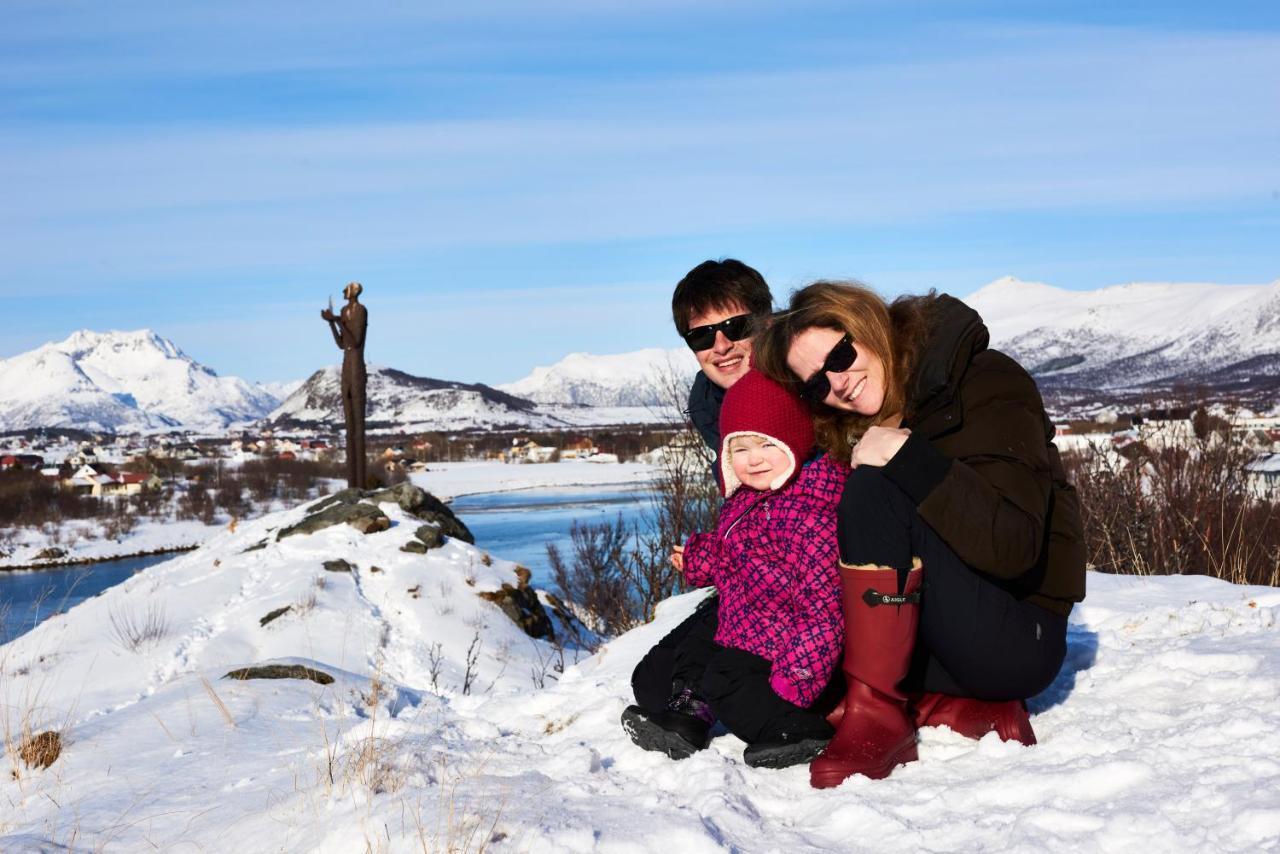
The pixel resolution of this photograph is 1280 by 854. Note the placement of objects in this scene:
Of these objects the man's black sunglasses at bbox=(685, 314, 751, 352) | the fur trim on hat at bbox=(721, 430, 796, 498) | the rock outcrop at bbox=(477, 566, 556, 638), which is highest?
the man's black sunglasses at bbox=(685, 314, 751, 352)

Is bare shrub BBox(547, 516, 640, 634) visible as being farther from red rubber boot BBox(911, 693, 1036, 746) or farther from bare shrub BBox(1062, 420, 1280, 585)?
red rubber boot BBox(911, 693, 1036, 746)

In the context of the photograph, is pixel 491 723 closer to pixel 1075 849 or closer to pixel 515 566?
pixel 1075 849

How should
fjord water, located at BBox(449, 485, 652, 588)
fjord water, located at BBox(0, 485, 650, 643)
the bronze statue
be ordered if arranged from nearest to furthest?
the bronze statue → fjord water, located at BBox(0, 485, 650, 643) → fjord water, located at BBox(449, 485, 652, 588)

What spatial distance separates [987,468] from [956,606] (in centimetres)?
40

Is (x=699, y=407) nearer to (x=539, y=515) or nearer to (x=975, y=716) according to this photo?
(x=975, y=716)

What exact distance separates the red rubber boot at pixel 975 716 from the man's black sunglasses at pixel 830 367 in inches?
39.8

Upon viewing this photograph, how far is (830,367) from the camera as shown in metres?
3.16

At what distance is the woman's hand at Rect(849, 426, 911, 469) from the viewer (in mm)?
2879

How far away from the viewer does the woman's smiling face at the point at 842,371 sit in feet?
10.2

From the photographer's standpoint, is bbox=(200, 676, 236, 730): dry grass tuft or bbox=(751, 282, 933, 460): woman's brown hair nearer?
bbox=(751, 282, 933, 460): woman's brown hair

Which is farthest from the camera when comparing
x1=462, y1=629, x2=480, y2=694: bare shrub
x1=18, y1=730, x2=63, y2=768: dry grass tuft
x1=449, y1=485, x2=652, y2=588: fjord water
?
x1=449, y1=485, x2=652, y2=588: fjord water

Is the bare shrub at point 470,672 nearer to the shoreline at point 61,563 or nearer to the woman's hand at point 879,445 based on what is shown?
the woman's hand at point 879,445

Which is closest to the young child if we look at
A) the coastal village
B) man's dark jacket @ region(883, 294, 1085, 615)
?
man's dark jacket @ region(883, 294, 1085, 615)

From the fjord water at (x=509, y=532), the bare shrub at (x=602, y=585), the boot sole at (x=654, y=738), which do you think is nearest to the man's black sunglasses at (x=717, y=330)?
the boot sole at (x=654, y=738)
